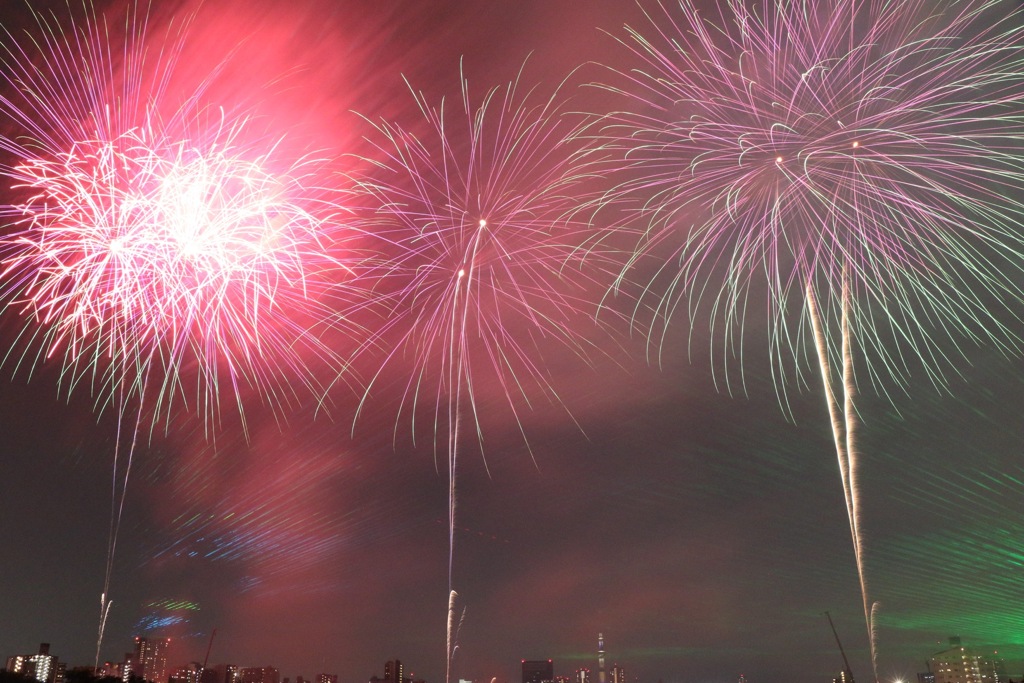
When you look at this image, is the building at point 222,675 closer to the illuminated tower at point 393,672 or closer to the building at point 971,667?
the illuminated tower at point 393,672

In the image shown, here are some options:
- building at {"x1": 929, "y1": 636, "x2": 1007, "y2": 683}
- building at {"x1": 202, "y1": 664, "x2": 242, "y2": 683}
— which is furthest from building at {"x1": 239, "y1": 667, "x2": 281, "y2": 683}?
building at {"x1": 929, "y1": 636, "x2": 1007, "y2": 683}

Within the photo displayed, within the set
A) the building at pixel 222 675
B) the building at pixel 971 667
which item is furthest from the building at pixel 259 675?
the building at pixel 971 667

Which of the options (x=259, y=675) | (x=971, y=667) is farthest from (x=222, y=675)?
(x=971, y=667)

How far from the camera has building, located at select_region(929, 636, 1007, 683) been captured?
10525 centimetres

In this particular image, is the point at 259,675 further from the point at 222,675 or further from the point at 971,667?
the point at 971,667

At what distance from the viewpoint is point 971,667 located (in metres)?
108

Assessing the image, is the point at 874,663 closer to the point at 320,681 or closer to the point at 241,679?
the point at 320,681

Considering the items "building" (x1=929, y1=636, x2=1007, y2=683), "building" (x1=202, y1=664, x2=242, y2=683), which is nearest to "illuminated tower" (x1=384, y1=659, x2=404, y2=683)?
"building" (x1=202, y1=664, x2=242, y2=683)

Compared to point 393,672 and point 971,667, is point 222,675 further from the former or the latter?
point 971,667

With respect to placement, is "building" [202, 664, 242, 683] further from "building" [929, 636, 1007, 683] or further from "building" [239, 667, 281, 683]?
"building" [929, 636, 1007, 683]

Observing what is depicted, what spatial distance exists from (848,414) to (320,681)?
446ft

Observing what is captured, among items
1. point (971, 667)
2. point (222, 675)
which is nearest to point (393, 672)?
point (222, 675)

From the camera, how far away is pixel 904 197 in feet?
58.2

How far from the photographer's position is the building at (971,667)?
345ft
